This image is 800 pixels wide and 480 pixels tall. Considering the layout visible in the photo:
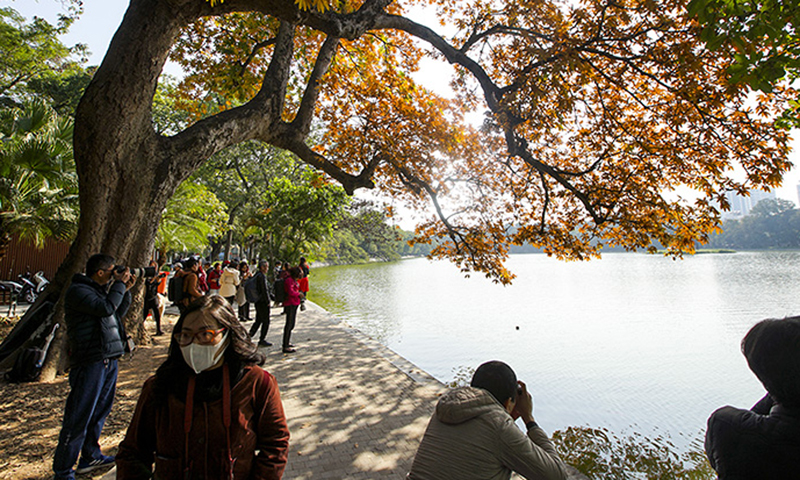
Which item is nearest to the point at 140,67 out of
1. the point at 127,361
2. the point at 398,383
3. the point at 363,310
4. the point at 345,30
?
the point at 345,30

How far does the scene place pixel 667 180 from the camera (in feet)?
24.5

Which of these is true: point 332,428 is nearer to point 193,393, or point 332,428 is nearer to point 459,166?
point 193,393

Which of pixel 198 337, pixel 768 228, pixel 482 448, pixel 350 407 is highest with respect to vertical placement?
pixel 768 228

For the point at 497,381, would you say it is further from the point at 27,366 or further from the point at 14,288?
the point at 14,288

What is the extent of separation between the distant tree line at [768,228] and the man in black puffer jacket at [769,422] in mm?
93145

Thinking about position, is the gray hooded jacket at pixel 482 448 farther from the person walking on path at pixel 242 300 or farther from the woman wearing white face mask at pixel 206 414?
the person walking on path at pixel 242 300

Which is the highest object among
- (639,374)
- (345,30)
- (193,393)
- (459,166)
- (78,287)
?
(345,30)

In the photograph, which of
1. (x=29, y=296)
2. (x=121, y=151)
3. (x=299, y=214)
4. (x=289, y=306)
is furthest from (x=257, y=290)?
(x=29, y=296)

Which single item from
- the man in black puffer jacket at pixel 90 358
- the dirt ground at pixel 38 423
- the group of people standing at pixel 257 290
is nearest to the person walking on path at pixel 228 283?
the group of people standing at pixel 257 290

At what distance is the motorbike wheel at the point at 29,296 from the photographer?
13.9 m

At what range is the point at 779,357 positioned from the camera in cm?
151

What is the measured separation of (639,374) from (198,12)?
1109cm

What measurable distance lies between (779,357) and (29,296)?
63.0 feet

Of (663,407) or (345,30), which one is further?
(663,407)
